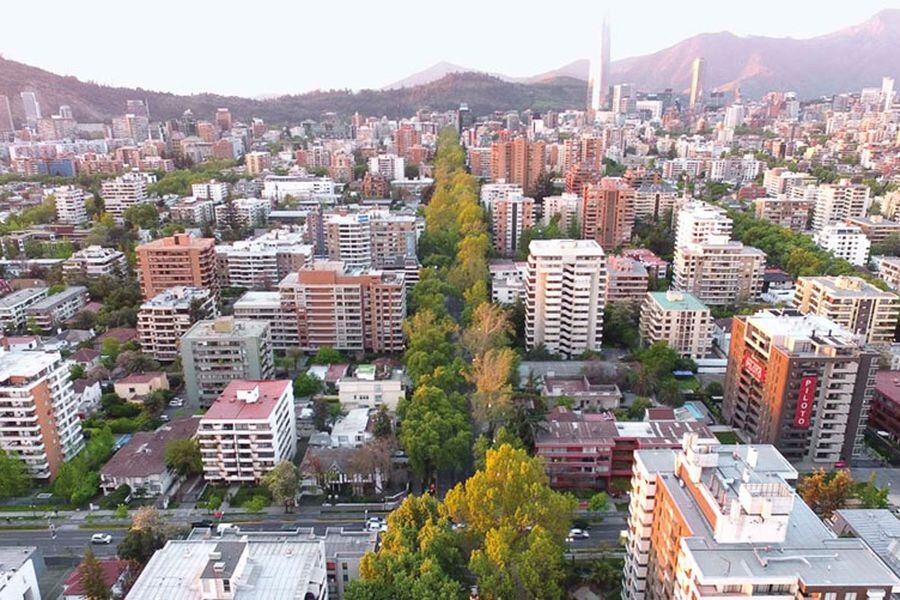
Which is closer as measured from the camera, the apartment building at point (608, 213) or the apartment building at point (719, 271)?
the apartment building at point (719, 271)

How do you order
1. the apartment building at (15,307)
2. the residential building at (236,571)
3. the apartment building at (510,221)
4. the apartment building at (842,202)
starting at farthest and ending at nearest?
the apartment building at (842,202)
the apartment building at (510,221)
the apartment building at (15,307)
the residential building at (236,571)

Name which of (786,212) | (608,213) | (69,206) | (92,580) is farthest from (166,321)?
(786,212)

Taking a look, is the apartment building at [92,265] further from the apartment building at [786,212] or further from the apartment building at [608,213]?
the apartment building at [786,212]

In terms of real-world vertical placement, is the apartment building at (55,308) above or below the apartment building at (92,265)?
below

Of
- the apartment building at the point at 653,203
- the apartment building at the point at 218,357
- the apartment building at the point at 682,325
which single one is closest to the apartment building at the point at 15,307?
the apartment building at the point at 218,357

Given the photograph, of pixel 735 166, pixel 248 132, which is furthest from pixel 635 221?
pixel 248 132

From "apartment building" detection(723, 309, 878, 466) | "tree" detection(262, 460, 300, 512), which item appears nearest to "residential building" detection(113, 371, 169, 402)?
"tree" detection(262, 460, 300, 512)

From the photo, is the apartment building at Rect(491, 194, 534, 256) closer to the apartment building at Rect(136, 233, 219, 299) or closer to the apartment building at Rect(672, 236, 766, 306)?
the apartment building at Rect(672, 236, 766, 306)
